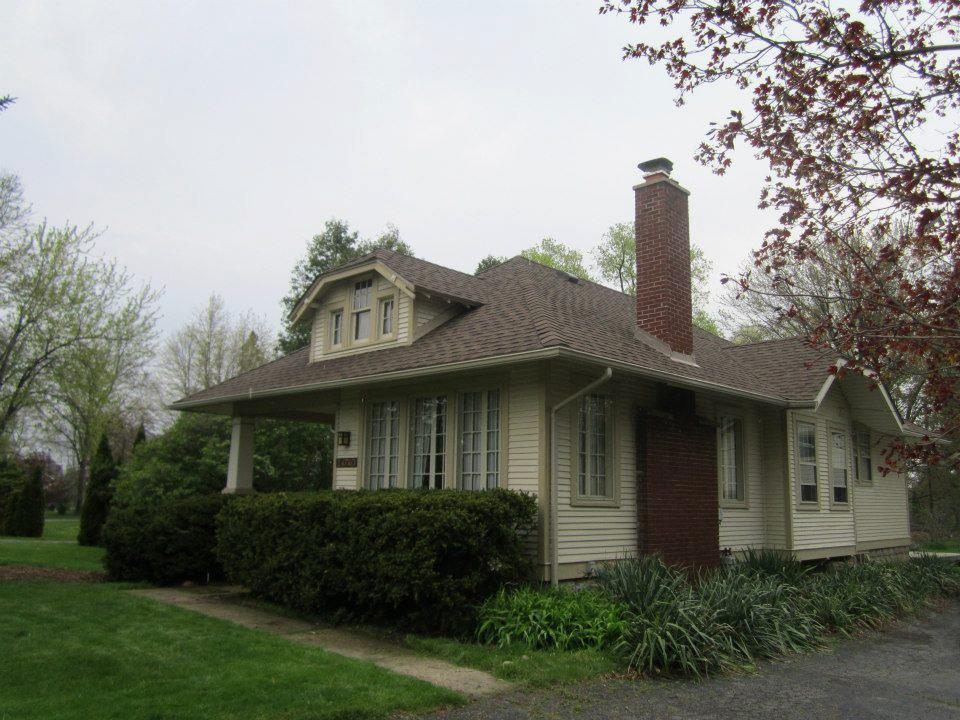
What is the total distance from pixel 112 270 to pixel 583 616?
16181 millimetres

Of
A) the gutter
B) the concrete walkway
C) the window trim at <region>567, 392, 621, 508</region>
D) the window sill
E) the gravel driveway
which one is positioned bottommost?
the gravel driveway

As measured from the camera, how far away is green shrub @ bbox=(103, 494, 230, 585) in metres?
12.5

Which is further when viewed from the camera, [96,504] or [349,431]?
[96,504]

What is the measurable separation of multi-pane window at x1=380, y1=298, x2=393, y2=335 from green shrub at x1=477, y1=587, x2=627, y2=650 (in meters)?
5.40

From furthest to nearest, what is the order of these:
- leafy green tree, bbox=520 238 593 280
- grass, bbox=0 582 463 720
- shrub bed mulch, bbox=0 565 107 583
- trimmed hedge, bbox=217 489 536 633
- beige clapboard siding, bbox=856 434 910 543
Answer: leafy green tree, bbox=520 238 593 280, beige clapboard siding, bbox=856 434 910 543, shrub bed mulch, bbox=0 565 107 583, trimmed hedge, bbox=217 489 536 633, grass, bbox=0 582 463 720

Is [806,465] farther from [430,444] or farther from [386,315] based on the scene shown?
[386,315]

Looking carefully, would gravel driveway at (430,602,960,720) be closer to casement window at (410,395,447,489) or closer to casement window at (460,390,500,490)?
casement window at (460,390,500,490)

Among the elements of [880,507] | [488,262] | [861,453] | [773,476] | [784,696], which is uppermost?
[488,262]

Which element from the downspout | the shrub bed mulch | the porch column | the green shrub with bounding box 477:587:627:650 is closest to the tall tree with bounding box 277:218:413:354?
the porch column

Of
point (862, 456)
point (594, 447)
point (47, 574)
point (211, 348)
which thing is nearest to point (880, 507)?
point (862, 456)

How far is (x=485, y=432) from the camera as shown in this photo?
10.5 meters

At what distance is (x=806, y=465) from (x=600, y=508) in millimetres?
5763

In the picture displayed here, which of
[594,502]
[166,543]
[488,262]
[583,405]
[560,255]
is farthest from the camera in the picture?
[560,255]

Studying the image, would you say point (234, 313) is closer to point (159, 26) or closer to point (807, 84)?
point (159, 26)
